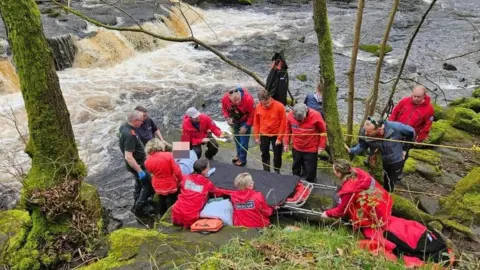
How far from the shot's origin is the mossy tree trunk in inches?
188

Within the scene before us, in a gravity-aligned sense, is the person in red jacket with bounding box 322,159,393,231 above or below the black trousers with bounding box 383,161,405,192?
above

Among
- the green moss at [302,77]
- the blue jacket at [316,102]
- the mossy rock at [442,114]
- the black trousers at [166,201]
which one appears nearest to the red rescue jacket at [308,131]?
the blue jacket at [316,102]

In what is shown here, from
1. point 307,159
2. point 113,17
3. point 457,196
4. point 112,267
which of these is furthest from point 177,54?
point 112,267

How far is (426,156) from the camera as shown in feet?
31.1

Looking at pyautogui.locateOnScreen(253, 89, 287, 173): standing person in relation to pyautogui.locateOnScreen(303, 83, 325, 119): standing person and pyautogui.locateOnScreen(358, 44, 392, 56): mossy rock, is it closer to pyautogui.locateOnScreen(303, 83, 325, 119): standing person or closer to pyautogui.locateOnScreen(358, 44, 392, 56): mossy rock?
pyautogui.locateOnScreen(303, 83, 325, 119): standing person

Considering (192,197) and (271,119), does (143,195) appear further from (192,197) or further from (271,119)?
(271,119)

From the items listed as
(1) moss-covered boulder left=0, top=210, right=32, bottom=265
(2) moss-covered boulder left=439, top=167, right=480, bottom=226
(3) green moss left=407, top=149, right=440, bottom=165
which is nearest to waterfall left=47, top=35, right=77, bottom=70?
(1) moss-covered boulder left=0, top=210, right=32, bottom=265

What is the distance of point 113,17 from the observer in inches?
768

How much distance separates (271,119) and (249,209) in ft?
7.50

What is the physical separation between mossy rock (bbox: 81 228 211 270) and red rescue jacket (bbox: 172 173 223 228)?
70cm

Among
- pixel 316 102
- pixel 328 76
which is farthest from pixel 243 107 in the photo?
pixel 328 76

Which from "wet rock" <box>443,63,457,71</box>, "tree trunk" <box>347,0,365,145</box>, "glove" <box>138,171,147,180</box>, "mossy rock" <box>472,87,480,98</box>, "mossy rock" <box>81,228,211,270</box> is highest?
"tree trunk" <box>347,0,365,145</box>

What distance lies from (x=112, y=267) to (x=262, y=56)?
1482 centimetres

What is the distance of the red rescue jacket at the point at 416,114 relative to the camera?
291 inches
